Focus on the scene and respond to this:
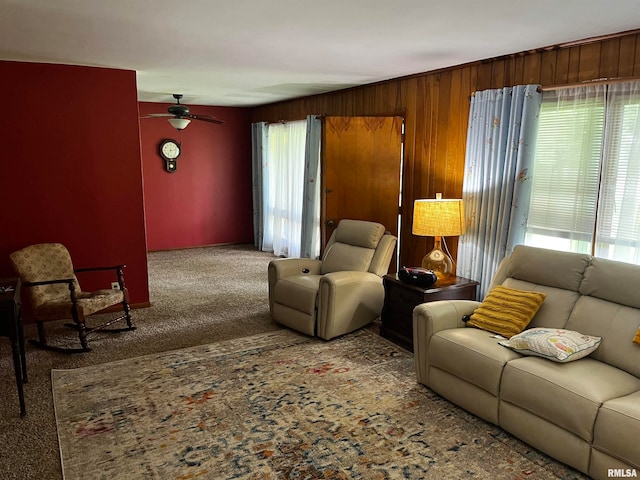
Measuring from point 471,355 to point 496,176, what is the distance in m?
1.74

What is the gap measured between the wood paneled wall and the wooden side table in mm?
653

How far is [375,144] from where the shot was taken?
505 centimetres

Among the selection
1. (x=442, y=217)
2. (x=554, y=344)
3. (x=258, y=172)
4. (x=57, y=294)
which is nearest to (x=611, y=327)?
(x=554, y=344)

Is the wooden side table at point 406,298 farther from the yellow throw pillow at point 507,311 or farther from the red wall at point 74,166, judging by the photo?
the red wall at point 74,166

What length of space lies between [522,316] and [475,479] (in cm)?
110

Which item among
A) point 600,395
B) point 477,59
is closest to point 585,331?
point 600,395

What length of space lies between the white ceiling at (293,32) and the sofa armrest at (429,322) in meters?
1.81

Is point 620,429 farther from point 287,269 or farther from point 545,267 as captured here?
point 287,269

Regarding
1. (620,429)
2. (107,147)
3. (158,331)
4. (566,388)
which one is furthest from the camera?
(107,147)

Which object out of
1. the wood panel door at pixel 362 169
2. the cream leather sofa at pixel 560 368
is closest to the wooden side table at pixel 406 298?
the cream leather sofa at pixel 560 368

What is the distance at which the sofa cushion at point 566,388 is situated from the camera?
225cm

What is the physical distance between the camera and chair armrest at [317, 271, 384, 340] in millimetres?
3955

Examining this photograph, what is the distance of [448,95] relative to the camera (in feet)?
14.4

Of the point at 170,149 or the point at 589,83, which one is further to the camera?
the point at 170,149
